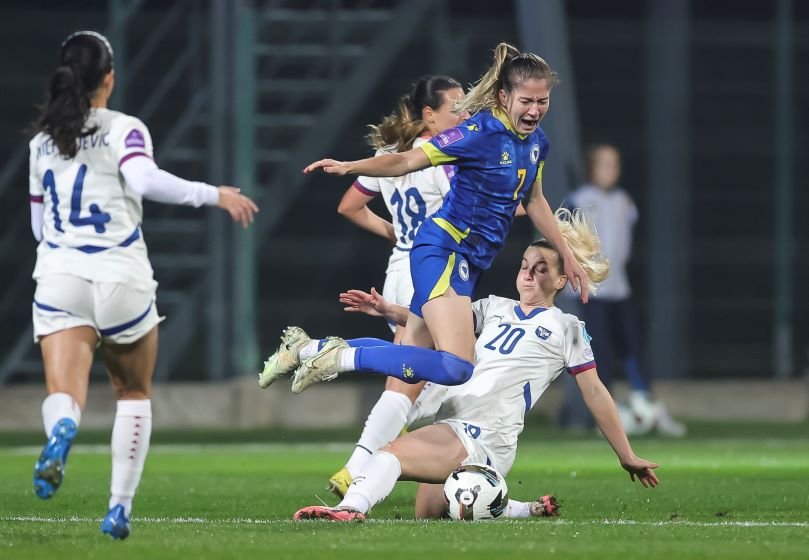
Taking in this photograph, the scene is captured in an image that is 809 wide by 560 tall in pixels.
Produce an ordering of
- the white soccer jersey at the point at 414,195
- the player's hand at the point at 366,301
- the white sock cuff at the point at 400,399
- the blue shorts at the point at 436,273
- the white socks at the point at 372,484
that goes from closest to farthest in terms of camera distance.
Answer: the white socks at the point at 372,484
the blue shorts at the point at 436,273
the player's hand at the point at 366,301
the white sock cuff at the point at 400,399
the white soccer jersey at the point at 414,195

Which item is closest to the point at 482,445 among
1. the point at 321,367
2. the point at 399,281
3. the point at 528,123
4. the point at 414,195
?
the point at 321,367

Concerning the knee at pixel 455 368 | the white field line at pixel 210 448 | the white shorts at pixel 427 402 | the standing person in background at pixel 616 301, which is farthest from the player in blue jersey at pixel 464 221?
the standing person in background at pixel 616 301

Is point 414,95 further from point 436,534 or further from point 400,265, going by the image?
point 436,534

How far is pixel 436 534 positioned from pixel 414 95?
299 centimetres

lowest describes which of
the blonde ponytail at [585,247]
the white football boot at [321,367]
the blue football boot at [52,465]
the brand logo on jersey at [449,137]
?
the blue football boot at [52,465]

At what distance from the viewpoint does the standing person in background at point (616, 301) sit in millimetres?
13969

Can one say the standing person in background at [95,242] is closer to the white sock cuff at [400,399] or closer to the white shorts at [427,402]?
the white sock cuff at [400,399]

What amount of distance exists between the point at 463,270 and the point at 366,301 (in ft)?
1.79

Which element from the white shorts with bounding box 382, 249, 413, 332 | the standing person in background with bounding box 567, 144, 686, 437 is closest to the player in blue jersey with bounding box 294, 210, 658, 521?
the white shorts with bounding box 382, 249, 413, 332

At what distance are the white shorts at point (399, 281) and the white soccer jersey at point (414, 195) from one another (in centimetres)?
6

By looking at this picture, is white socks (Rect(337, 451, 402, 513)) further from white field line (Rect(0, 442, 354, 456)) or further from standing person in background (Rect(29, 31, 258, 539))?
white field line (Rect(0, 442, 354, 456))

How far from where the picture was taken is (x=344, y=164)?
6.74 metres

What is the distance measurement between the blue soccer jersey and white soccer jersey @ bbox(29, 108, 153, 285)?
144 cm

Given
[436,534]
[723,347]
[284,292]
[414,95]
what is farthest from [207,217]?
[436,534]
